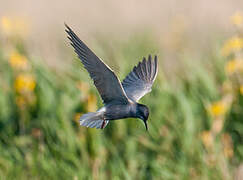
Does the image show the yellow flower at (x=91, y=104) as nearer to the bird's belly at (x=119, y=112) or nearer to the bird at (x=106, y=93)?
the bird at (x=106, y=93)

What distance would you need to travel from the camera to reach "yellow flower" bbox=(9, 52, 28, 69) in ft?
21.7

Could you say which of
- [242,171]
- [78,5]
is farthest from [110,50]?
[78,5]

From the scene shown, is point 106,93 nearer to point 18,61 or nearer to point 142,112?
point 142,112

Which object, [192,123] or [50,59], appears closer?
[192,123]

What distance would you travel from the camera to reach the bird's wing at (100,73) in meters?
4.35

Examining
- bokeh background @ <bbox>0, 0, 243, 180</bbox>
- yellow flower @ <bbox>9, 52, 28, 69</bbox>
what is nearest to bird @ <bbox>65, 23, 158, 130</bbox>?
bokeh background @ <bbox>0, 0, 243, 180</bbox>

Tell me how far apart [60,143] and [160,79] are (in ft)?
3.69

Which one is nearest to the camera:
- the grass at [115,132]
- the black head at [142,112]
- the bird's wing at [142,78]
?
the black head at [142,112]

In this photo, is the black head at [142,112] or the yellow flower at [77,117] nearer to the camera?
the black head at [142,112]

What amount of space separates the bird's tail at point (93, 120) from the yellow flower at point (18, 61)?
80.8 inches

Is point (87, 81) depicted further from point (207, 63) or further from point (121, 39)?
point (121, 39)

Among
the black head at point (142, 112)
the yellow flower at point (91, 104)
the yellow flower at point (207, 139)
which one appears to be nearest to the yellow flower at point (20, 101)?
the yellow flower at point (91, 104)

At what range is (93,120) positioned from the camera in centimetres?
475

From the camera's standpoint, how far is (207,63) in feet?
24.5
